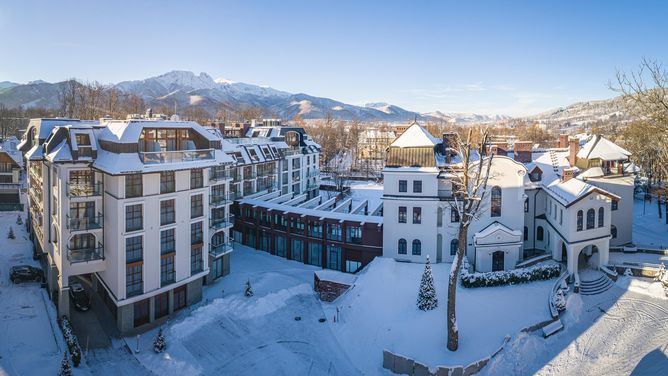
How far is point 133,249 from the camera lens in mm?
23453

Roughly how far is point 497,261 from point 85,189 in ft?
81.4

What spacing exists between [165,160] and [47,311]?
10.8m

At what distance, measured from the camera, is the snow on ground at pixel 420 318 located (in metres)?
20.8

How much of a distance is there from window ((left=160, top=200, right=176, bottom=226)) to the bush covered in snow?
1685 centimetres

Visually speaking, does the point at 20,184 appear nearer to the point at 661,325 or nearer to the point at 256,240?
the point at 256,240

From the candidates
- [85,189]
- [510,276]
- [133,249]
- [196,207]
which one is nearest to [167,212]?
[196,207]

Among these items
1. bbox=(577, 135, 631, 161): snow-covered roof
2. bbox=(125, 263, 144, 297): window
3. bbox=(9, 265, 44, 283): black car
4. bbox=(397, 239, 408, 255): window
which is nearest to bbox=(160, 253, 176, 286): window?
bbox=(125, 263, 144, 297): window

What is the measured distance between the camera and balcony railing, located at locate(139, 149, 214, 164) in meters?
23.0

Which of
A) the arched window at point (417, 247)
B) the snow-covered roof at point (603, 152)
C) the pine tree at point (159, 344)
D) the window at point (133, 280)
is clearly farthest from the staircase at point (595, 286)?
the window at point (133, 280)

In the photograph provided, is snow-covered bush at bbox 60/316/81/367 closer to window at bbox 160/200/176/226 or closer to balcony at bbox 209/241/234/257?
window at bbox 160/200/176/226

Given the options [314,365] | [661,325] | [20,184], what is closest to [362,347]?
[314,365]

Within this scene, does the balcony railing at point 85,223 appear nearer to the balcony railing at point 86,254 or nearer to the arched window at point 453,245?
the balcony railing at point 86,254

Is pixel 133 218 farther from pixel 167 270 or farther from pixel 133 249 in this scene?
pixel 167 270

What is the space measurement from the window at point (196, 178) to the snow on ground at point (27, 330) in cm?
994
